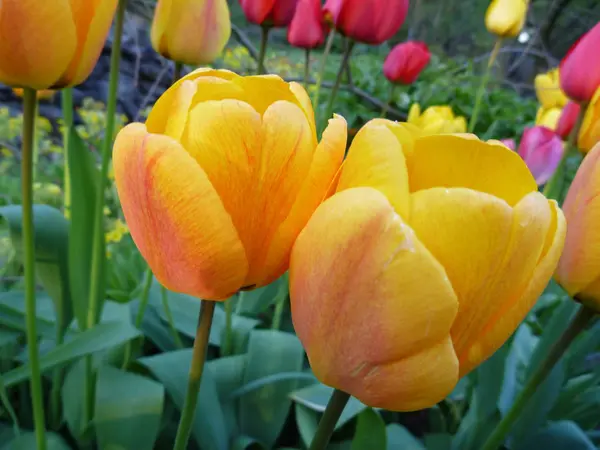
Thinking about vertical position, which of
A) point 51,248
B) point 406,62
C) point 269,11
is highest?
point 269,11

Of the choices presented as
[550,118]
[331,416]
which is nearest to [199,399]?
[331,416]

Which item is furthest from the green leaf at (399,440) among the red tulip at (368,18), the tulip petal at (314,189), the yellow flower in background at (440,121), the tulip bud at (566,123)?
the yellow flower in background at (440,121)

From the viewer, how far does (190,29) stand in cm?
60

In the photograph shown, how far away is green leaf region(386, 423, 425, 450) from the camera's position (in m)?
0.62

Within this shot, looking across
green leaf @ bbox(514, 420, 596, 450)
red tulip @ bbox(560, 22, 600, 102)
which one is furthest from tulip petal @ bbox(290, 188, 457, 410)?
red tulip @ bbox(560, 22, 600, 102)

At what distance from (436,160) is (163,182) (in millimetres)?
131

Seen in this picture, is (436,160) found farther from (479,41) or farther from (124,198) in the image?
(479,41)

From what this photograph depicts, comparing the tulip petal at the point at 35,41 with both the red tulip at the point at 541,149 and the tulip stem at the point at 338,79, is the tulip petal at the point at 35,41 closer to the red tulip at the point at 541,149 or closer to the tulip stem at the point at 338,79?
the tulip stem at the point at 338,79

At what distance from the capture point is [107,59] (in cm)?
398

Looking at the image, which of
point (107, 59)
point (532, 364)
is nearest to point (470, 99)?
point (107, 59)

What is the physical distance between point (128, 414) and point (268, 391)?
191 millimetres

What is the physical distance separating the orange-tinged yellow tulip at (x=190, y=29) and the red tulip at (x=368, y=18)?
268 millimetres

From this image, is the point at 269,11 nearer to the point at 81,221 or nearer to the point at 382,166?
the point at 81,221

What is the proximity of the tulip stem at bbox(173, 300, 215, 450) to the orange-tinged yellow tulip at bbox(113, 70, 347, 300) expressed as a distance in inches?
0.9
